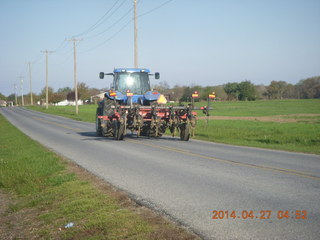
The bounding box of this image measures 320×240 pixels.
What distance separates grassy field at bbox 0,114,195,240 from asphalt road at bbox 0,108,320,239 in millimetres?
399

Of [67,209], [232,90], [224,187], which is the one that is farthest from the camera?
[232,90]

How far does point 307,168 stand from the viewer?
9.52 metres

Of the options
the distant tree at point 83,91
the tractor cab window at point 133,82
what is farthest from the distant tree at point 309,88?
the tractor cab window at point 133,82

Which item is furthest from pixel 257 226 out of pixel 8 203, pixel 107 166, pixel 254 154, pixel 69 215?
pixel 254 154

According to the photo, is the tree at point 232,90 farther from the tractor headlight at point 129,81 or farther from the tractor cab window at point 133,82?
the tractor headlight at point 129,81

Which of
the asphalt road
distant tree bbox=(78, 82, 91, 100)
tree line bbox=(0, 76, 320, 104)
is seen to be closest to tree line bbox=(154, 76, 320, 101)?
tree line bbox=(0, 76, 320, 104)

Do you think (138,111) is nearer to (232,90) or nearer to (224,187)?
(224,187)

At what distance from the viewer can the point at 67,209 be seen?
6.33 meters

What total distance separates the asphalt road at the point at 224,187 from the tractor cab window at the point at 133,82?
5.92 meters

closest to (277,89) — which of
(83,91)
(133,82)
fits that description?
(83,91)

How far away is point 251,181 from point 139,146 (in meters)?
7.73

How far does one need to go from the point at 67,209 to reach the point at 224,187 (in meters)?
2.92

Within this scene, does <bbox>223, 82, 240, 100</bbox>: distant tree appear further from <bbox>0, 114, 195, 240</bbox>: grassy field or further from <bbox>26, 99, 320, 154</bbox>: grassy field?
<bbox>0, 114, 195, 240</bbox>: grassy field

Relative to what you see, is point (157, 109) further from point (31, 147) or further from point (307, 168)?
point (307, 168)
